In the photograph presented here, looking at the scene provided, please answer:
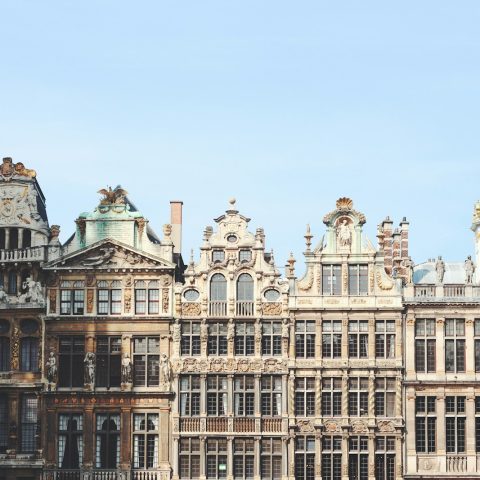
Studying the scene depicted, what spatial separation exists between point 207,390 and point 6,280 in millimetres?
10823

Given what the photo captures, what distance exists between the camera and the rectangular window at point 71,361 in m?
64.3

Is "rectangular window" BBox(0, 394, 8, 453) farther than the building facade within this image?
Yes

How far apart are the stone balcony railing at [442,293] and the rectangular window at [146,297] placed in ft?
37.7

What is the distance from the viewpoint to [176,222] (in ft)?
219

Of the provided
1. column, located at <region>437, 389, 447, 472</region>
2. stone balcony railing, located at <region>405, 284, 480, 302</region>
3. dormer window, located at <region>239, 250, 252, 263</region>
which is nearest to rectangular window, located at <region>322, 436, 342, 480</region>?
column, located at <region>437, 389, 447, 472</region>

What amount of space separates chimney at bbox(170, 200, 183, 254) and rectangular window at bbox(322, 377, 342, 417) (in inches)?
379

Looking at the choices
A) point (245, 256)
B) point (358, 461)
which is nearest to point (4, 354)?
point (245, 256)

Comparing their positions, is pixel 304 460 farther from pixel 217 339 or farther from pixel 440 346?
pixel 440 346

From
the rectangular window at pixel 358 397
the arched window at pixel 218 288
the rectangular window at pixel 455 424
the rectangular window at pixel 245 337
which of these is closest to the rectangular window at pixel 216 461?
the rectangular window at pixel 245 337

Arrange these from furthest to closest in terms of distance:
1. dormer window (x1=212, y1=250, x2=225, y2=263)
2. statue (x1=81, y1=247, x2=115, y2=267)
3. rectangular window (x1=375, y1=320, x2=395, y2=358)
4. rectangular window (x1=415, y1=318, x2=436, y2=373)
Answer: statue (x1=81, y1=247, x2=115, y2=267), dormer window (x1=212, y1=250, x2=225, y2=263), rectangular window (x1=375, y1=320, x2=395, y2=358), rectangular window (x1=415, y1=318, x2=436, y2=373)

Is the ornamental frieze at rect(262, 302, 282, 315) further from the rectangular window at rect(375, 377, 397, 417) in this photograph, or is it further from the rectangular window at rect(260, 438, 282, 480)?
the rectangular window at rect(260, 438, 282, 480)

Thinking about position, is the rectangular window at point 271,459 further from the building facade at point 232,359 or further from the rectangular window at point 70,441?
A: the rectangular window at point 70,441

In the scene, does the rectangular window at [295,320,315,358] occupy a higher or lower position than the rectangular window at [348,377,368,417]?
higher

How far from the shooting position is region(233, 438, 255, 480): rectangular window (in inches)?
2475
